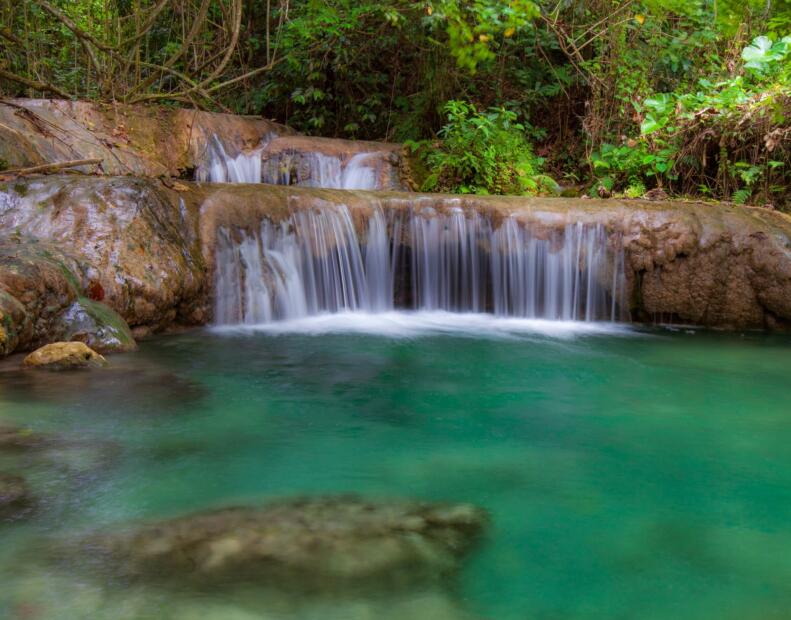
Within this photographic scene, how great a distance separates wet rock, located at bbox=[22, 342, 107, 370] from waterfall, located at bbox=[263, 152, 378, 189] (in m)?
5.58

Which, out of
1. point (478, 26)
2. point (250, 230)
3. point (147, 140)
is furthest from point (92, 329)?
point (147, 140)

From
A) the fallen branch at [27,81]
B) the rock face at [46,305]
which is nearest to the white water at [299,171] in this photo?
the fallen branch at [27,81]

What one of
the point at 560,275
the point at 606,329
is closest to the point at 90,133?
the point at 560,275

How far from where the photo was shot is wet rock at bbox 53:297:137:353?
5520 millimetres

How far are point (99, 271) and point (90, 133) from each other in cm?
376

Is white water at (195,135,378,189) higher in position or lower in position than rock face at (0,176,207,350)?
higher

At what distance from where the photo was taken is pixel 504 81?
39.3ft

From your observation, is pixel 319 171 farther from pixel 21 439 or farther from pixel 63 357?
pixel 21 439

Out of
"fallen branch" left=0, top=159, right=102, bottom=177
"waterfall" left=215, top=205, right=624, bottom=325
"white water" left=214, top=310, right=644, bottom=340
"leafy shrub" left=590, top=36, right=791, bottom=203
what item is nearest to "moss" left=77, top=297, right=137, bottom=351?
"white water" left=214, top=310, right=644, bottom=340

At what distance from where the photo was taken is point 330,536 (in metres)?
2.69

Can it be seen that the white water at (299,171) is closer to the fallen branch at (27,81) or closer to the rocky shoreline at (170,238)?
the rocky shoreline at (170,238)

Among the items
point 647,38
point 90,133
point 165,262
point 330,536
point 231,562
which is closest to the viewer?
point 231,562

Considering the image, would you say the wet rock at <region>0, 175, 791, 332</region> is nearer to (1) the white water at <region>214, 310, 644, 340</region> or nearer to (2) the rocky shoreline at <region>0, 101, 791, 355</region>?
(2) the rocky shoreline at <region>0, 101, 791, 355</region>

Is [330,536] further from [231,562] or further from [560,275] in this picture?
[560,275]
